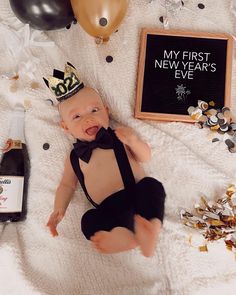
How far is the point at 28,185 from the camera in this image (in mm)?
1167

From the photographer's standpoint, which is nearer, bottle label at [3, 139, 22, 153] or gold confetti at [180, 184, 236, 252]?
gold confetti at [180, 184, 236, 252]

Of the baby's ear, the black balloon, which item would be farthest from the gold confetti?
the black balloon

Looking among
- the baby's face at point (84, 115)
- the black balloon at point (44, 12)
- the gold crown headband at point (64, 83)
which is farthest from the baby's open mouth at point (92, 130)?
the black balloon at point (44, 12)

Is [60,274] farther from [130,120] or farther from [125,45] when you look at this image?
[125,45]

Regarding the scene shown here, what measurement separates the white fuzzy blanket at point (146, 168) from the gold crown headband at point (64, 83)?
11cm

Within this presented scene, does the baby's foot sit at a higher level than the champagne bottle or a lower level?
lower

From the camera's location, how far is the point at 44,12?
1126 millimetres

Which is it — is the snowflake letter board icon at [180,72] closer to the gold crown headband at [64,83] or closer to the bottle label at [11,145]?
the gold crown headband at [64,83]

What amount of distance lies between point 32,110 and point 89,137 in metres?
0.23

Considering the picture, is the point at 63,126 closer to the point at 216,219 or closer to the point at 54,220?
the point at 54,220

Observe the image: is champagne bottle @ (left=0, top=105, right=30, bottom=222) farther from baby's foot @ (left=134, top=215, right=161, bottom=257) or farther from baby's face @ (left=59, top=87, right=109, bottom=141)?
baby's foot @ (left=134, top=215, right=161, bottom=257)

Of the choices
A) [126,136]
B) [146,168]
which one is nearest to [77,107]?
[126,136]

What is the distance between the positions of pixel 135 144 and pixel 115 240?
25 centimetres

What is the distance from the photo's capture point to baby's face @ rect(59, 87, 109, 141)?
42.4 inches
